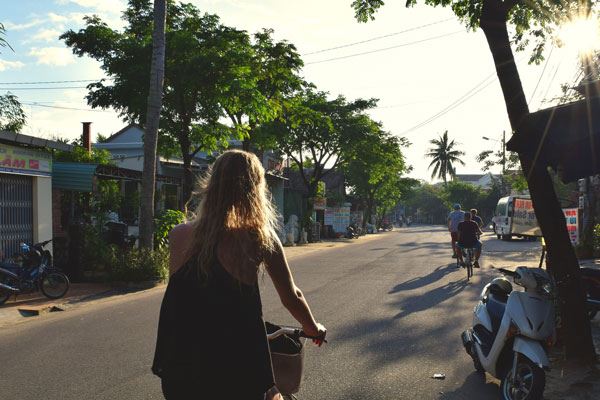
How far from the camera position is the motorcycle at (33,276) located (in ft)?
34.2

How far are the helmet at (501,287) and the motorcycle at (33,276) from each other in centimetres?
866

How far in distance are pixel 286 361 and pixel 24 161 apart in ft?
38.7

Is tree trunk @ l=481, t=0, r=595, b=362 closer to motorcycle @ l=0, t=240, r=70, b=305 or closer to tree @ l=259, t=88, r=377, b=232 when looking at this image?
motorcycle @ l=0, t=240, r=70, b=305

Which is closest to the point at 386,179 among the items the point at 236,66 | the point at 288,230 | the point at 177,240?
the point at 288,230

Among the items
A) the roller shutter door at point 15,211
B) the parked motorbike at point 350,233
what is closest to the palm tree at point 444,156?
the parked motorbike at point 350,233

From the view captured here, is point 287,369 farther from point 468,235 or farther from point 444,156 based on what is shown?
point 444,156

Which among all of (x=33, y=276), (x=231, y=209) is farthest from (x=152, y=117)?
(x=231, y=209)

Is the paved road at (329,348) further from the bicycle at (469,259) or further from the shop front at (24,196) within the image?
the shop front at (24,196)

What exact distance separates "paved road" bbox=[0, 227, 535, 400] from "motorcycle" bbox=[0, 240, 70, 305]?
105cm

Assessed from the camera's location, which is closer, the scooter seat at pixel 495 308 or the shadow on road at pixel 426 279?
the scooter seat at pixel 495 308

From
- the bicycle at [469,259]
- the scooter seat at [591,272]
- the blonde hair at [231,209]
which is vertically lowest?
the bicycle at [469,259]

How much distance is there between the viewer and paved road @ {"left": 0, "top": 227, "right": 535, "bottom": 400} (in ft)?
17.1

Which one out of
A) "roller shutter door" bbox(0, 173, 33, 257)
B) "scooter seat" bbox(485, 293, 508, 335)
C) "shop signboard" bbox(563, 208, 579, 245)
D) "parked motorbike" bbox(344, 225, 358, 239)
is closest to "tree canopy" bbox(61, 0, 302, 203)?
"roller shutter door" bbox(0, 173, 33, 257)

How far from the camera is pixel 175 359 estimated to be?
7.29ft
